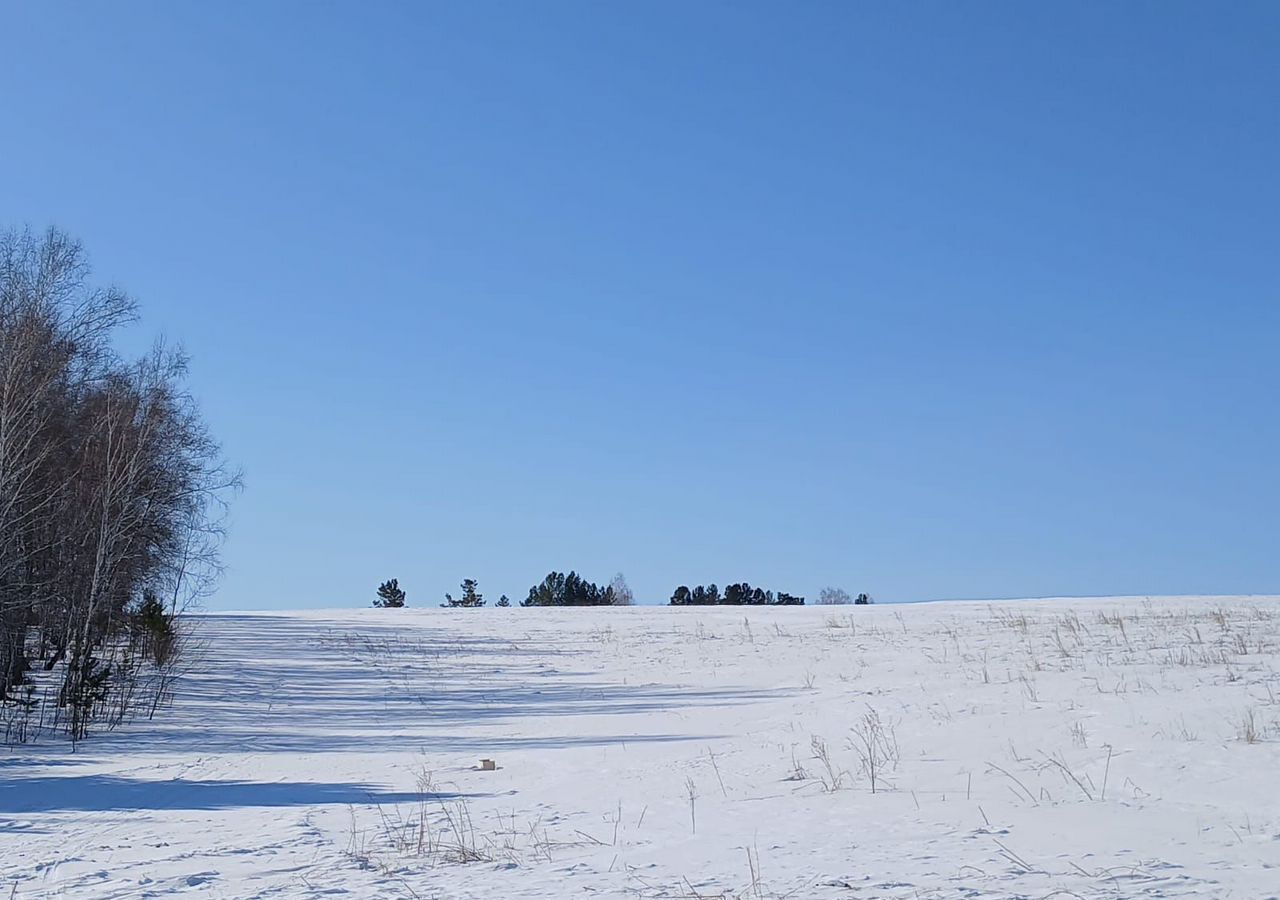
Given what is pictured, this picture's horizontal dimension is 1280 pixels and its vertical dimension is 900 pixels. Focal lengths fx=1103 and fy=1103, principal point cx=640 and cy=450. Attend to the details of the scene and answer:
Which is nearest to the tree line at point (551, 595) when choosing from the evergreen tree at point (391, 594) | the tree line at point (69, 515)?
the evergreen tree at point (391, 594)

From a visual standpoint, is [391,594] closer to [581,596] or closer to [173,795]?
[581,596]

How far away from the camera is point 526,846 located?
839 centimetres

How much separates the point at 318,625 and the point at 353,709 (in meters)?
27.6

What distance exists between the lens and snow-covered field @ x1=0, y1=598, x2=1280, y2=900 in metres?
6.93

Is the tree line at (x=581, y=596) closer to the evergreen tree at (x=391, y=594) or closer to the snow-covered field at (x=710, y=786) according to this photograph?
the evergreen tree at (x=391, y=594)

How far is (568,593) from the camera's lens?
7931 centimetres

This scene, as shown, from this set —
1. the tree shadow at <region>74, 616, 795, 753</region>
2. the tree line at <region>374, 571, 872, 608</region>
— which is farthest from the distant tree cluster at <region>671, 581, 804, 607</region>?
the tree shadow at <region>74, 616, 795, 753</region>

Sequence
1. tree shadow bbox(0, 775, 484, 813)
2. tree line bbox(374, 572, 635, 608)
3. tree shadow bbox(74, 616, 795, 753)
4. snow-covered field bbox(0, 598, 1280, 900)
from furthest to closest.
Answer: tree line bbox(374, 572, 635, 608), tree shadow bbox(74, 616, 795, 753), tree shadow bbox(0, 775, 484, 813), snow-covered field bbox(0, 598, 1280, 900)

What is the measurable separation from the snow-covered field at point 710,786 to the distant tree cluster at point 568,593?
1950 inches

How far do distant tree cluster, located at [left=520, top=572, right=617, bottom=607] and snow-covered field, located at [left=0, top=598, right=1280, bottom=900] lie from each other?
4954 cm

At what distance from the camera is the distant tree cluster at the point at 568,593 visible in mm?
Answer: 73375

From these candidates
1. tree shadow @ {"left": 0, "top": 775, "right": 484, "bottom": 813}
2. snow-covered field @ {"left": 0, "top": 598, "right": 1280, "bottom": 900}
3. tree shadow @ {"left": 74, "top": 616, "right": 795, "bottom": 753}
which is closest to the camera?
snow-covered field @ {"left": 0, "top": 598, "right": 1280, "bottom": 900}

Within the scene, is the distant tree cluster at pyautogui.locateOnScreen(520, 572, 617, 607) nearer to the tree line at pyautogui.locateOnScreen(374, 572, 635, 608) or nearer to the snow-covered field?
the tree line at pyautogui.locateOnScreen(374, 572, 635, 608)

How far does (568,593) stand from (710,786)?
69.1 m
